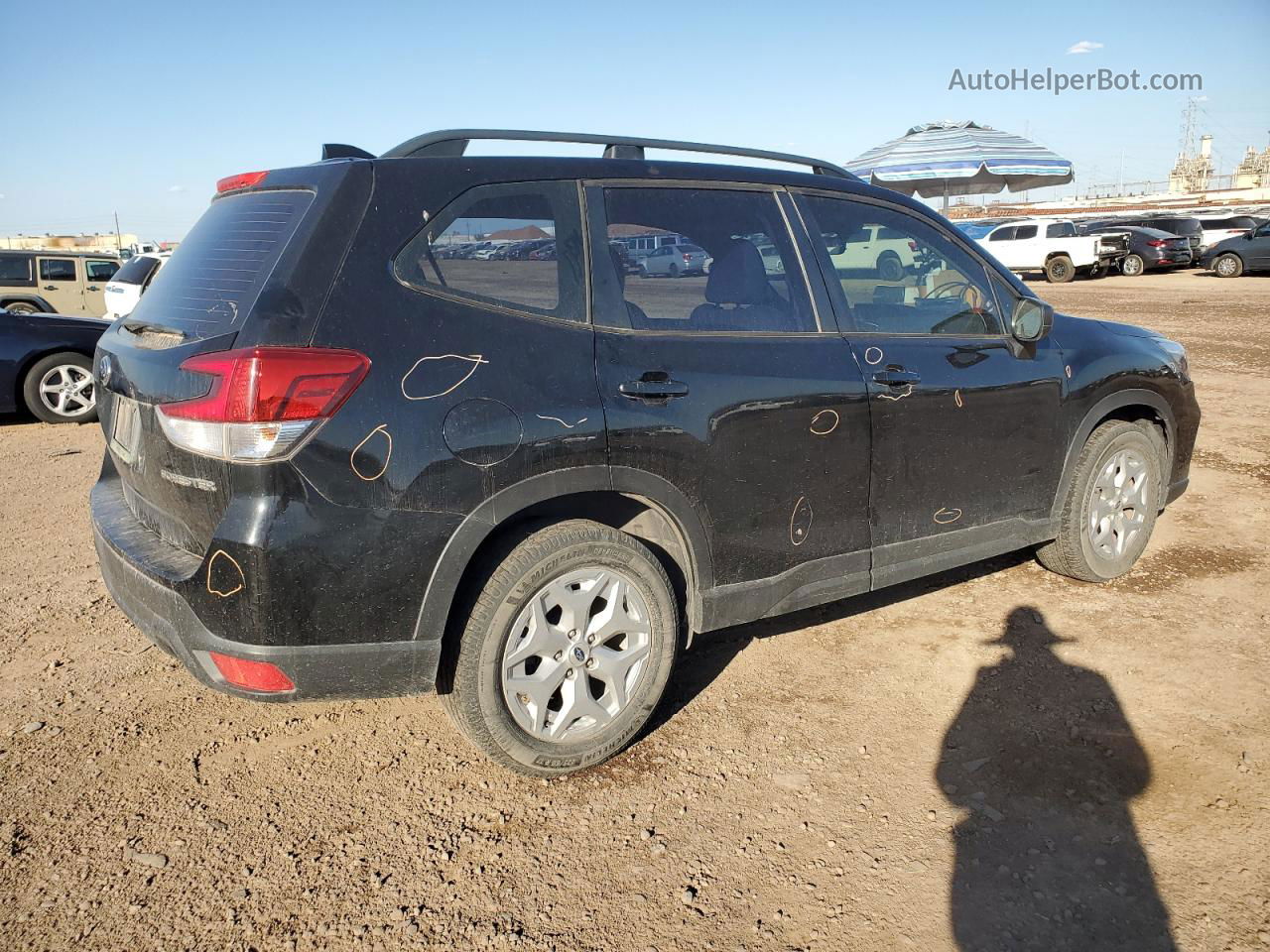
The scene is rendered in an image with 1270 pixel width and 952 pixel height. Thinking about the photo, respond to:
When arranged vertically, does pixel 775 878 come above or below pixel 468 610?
below

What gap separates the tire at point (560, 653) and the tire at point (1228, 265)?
2861 centimetres

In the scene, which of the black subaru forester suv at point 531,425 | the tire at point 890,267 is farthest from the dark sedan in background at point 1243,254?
the tire at point 890,267

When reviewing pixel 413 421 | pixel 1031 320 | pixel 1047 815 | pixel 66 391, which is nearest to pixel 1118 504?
pixel 1031 320

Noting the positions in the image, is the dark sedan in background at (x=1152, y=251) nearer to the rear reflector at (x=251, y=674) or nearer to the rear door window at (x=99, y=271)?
the rear door window at (x=99, y=271)

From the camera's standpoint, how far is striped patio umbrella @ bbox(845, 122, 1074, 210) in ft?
65.5

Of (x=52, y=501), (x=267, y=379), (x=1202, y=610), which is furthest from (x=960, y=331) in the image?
(x=52, y=501)

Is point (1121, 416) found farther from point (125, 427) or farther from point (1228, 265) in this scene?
point (1228, 265)

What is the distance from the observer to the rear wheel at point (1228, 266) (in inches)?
1019

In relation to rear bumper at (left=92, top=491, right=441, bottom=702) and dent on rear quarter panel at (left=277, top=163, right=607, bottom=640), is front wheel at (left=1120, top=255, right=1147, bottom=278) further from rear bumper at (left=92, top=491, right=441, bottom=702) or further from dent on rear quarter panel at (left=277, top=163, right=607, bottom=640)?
rear bumper at (left=92, top=491, right=441, bottom=702)

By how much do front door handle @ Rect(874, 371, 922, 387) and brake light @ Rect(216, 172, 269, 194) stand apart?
2193mm

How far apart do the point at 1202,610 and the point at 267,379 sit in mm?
4011

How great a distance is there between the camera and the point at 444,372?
2635mm

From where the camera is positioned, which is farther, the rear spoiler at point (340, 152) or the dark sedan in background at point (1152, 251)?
the dark sedan in background at point (1152, 251)

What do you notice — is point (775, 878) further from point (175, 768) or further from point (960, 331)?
point (960, 331)
